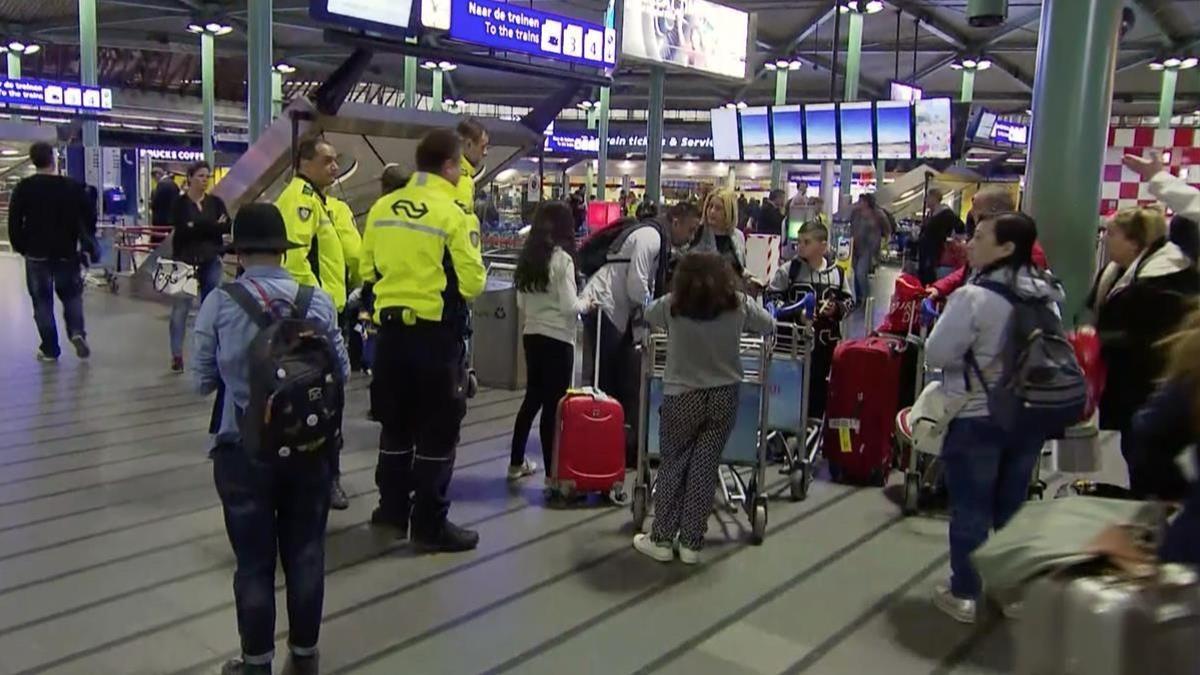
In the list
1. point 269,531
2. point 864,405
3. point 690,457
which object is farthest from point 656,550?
point 269,531

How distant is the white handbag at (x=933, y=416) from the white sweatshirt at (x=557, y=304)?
164 cm

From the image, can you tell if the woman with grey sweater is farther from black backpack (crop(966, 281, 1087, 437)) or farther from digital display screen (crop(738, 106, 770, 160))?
digital display screen (crop(738, 106, 770, 160))

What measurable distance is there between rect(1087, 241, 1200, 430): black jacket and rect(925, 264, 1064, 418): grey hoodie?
23.9 inches

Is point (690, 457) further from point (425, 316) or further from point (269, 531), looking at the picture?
point (269, 531)

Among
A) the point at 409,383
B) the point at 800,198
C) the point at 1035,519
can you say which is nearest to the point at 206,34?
the point at 800,198

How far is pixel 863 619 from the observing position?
11.2 feet

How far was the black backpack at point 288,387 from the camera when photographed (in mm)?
2404

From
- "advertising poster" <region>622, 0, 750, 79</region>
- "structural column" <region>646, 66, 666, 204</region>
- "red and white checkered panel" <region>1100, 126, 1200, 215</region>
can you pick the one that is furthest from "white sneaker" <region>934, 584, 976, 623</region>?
"structural column" <region>646, 66, 666, 204</region>

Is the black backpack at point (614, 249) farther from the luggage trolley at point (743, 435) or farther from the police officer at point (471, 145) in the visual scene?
the police officer at point (471, 145)

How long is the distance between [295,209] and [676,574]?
6.71ft

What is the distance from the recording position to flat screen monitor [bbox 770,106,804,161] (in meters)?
14.0

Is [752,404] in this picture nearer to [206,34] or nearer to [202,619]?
[202,619]

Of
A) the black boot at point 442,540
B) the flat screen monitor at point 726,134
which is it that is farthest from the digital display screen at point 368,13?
the flat screen monitor at point 726,134

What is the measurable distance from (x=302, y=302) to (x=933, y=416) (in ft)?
7.17
